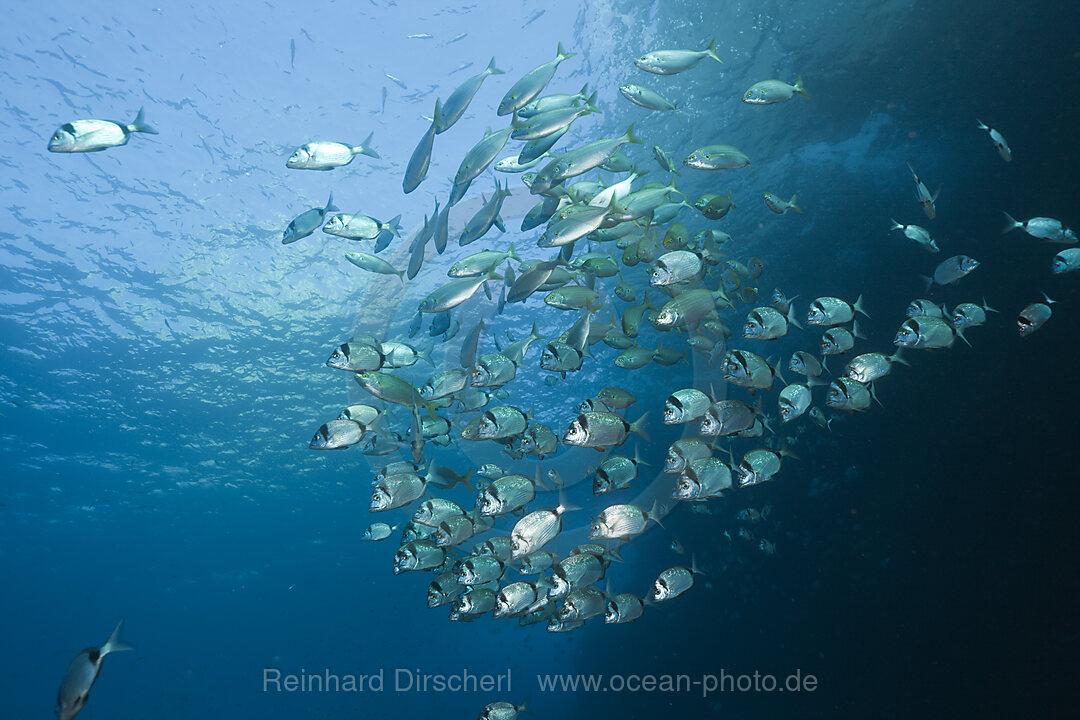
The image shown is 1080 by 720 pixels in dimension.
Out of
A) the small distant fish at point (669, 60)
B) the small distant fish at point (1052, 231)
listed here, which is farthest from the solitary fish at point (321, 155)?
the small distant fish at point (1052, 231)

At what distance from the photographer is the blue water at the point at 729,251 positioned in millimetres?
10984

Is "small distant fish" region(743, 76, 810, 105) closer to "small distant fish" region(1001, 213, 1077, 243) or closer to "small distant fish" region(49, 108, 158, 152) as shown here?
"small distant fish" region(1001, 213, 1077, 243)

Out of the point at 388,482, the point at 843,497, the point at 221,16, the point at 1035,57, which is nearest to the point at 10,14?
the point at 221,16

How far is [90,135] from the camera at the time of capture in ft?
14.2

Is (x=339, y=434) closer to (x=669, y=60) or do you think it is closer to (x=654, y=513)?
(x=654, y=513)

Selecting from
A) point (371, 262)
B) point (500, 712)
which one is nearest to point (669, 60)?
point (371, 262)

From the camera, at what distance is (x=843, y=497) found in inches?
595

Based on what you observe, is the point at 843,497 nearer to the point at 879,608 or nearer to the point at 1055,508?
the point at 879,608

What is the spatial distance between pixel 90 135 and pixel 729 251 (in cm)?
1649

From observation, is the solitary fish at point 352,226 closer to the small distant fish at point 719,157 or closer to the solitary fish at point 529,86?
the solitary fish at point 529,86

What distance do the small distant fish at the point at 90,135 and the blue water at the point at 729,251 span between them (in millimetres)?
9881

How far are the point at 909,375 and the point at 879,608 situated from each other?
646cm

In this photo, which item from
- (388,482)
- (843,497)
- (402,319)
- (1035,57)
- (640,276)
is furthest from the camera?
(402,319)

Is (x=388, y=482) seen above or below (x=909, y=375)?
below
